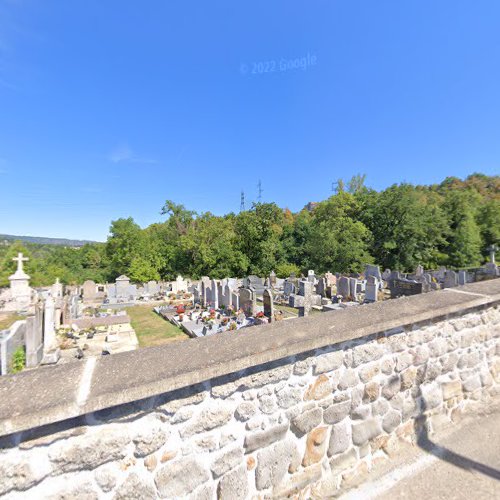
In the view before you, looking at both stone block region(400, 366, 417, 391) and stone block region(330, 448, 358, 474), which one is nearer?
stone block region(330, 448, 358, 474)

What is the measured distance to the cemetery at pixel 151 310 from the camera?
8.86m

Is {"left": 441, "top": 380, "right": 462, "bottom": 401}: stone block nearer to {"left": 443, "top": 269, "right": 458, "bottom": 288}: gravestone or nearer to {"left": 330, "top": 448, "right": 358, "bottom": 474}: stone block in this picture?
{"left": 330, "top": 448, "right": 358, "bottom": 474}: stone block

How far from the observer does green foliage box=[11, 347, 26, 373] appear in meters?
7.47

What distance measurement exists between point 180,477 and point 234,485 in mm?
408

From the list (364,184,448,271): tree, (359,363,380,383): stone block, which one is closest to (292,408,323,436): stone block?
(359,363,380,383): stone block

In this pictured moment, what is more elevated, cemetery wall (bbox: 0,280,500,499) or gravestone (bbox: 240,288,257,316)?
cemetery wall (bbox: 0,280,500,499)

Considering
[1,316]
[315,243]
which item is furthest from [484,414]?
[315,243]

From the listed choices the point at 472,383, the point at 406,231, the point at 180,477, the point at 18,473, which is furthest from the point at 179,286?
the point at 406,231

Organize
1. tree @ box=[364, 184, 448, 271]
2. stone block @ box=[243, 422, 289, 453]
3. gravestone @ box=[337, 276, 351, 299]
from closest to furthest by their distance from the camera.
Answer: stone block @ box=[243, 422, 289, 453] → gravestone @ box=[337, 276, 351, 299] → tree @ box=[364, 184, 448, 271]

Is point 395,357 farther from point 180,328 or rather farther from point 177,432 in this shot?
point 180,328

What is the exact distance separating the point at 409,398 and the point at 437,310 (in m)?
0.91

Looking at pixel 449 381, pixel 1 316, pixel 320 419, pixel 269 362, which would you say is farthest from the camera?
pixel 1 316

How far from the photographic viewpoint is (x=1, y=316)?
1467 cm

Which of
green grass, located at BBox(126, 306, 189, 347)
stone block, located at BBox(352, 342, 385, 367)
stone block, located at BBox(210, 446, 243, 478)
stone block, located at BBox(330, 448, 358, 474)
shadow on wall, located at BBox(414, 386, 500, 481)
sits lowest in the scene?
green grass, located at BBox(126, 306, 189, 347)
